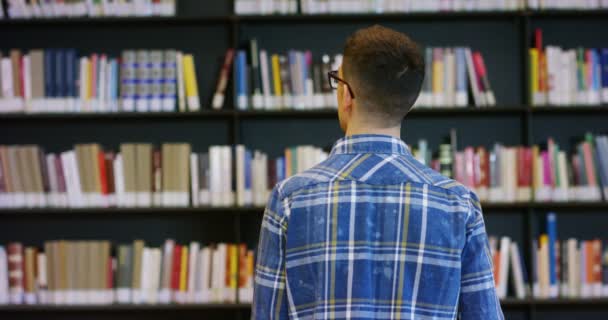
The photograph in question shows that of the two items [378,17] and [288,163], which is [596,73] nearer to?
[378,17]

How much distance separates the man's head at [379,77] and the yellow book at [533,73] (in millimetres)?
2300

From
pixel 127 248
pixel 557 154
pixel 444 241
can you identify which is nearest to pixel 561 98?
pixel 557 154

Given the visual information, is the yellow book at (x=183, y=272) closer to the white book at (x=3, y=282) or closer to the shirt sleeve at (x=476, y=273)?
the white book at (x=3, y=282)

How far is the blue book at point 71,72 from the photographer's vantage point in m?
3.39

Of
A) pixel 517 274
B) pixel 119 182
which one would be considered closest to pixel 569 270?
→ pixel 517 274

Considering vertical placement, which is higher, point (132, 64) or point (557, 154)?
point (132, 64)

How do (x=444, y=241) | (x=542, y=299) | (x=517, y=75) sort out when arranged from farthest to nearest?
1. (x=517, y=75)
2. (x=542, y=299)
3. (x=444, y=241)

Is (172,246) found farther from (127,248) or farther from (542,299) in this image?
(542,299)

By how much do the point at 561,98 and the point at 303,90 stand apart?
1.18m

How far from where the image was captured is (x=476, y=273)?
1.19m

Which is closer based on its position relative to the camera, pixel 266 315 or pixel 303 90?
pixel 266 315

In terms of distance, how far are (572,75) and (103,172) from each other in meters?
2.19

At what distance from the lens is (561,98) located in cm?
336

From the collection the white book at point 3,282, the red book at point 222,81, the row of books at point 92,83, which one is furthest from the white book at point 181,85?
the white book at point 3,282
